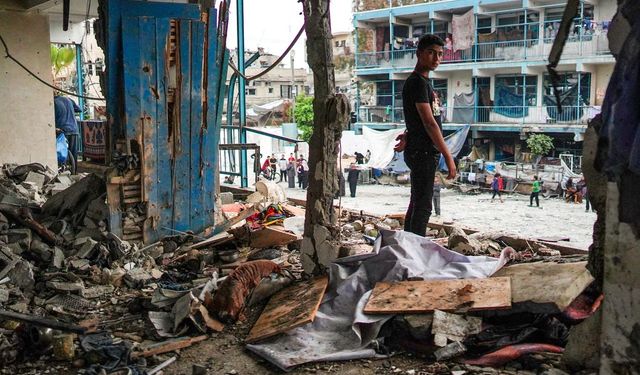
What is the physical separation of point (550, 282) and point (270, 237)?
3082 millimetres

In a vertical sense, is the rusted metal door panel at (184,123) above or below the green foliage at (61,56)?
below

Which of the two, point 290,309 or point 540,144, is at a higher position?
point 540,144

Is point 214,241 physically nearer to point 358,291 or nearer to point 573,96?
point 358,291

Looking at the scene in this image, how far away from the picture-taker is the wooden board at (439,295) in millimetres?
3756

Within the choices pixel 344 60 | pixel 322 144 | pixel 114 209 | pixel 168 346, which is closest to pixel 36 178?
pixel 114 209

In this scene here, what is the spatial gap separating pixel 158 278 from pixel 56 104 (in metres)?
7.05

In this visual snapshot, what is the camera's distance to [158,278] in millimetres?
5523

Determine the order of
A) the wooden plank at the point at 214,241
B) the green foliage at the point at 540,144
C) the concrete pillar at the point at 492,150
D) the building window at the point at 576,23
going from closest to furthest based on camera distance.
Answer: the wooden plank at the point at 214,241 < the building window at the point at 576,23 < the green foliage at the point at 540,144 < the concrete pillar at the point at 492,150

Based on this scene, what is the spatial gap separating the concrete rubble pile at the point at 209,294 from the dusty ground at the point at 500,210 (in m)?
8.89

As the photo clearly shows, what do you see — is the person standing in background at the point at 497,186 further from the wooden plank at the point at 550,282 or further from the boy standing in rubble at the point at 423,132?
the wooden plank at the point at 550,282

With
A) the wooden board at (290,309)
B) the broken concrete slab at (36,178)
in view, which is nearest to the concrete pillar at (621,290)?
the wooden board at (290,309)

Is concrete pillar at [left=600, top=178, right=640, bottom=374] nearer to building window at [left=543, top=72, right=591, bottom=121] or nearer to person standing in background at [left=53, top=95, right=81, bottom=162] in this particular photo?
person standing in background at [left=53, top=95, right=81, bottom=162]

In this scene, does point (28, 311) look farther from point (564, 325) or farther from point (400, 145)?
point (564, 325)

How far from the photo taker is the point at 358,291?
14.1ft
